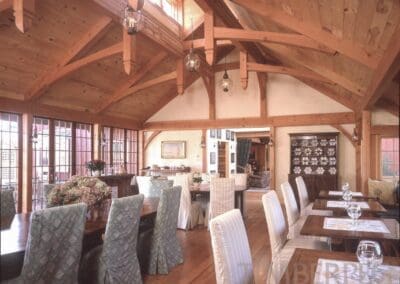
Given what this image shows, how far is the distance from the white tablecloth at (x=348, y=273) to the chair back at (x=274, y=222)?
90 cm

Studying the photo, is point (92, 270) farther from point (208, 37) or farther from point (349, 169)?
point (349, 169)

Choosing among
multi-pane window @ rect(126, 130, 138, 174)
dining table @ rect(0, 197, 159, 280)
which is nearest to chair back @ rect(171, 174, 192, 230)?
dining table @ rect(0, 197, 159, 280)

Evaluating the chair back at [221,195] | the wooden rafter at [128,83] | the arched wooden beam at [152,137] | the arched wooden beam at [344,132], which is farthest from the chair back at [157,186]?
the arched wooden beam at [152,137]

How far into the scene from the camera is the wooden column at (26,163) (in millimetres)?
6652

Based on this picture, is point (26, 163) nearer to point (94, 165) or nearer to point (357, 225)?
point (94, 165)

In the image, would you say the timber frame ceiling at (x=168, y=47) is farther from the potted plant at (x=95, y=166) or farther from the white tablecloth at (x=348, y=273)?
the potted plant at (x=95, y=166)

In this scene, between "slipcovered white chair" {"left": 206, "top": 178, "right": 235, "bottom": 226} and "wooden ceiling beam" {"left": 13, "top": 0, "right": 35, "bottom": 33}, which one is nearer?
"wooden ceiling beam" {"left": 13, "top": 0, "right": 35, "bottom": 33}

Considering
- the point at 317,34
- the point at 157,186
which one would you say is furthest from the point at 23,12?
the point at 317,34

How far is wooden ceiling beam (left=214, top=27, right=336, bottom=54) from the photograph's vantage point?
4.38 m

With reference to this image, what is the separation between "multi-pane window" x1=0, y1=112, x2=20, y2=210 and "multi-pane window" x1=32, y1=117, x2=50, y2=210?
14.3 inches

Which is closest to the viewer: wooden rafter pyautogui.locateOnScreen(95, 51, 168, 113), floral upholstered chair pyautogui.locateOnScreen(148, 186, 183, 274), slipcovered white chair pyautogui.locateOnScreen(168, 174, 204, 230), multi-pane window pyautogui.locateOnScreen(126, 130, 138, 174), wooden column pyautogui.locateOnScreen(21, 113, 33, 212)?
floral upholstered chair pyautogui.locateOnScreen(148, 186, 183, 274)

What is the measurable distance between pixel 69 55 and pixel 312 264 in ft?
18.9

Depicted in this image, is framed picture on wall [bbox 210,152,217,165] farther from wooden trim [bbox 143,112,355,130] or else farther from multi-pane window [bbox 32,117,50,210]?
A: multi-pane window [bbox 32,117,50,210]

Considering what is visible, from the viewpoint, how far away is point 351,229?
8.68ft
